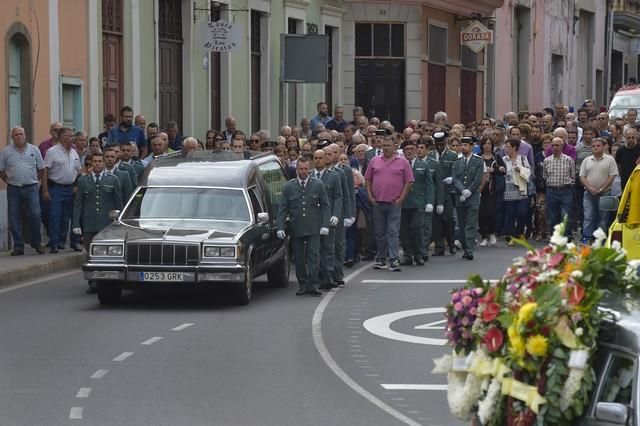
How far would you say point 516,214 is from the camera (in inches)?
1008

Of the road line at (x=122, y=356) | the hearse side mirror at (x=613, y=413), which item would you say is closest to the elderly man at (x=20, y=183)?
the road line at (x=122, y=356)

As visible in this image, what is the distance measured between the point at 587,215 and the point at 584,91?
143 feet

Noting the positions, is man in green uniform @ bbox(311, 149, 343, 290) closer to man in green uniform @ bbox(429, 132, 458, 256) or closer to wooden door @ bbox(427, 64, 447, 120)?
man in green uniform @ bbox(429, 132, 458, 256)

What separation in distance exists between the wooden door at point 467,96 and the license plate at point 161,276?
1230 inches

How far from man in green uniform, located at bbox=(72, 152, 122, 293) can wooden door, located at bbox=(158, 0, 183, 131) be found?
35.6ft

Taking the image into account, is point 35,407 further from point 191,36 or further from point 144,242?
point 191,36

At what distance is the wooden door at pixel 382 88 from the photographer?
41469mm

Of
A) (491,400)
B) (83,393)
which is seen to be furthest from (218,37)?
(491,400)

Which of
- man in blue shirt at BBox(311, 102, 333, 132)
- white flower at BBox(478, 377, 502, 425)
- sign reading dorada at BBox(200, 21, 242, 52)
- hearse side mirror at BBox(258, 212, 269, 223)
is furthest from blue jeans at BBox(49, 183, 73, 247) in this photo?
white flower at BBox(478, 377, 502, 425)

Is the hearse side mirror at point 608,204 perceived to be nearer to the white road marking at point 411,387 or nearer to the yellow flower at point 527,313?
the white road marking at point 411,387

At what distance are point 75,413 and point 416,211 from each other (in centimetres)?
1203

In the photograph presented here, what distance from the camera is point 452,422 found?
35.1ft

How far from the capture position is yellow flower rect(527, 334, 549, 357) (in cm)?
707

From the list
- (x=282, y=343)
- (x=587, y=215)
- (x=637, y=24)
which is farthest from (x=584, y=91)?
(x=282, y=343)
